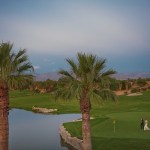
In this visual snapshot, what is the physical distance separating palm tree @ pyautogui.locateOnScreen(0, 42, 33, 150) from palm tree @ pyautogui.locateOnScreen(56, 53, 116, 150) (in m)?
2.64

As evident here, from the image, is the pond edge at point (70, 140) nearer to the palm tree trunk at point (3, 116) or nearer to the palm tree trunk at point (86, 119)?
the palm tree trunk at point (86, 119)

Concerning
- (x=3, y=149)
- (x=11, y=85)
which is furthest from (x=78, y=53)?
(x=3, y=149)

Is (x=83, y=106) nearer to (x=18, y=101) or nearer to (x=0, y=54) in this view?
(x=0, y=54)

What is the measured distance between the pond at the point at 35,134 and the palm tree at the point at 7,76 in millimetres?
12196

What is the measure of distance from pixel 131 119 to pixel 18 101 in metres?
46.5

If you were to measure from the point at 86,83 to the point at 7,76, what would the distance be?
4.67m

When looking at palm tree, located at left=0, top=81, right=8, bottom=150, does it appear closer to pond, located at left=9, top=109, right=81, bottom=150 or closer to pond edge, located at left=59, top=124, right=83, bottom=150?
pond edge, located at left=59, top=124, right=83, bottom=150

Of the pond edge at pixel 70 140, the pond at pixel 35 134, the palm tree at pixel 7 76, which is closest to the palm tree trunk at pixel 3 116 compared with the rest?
the palm tree at pixel 7 76

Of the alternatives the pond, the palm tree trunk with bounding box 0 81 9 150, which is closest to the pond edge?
the pond

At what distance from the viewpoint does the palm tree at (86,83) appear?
22344 mm

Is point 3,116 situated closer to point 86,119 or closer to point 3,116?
point 3,116

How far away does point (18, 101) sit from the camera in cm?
8256

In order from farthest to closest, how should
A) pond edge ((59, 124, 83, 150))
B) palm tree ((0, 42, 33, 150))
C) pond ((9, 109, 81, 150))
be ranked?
pond ((9, 109, 81, 150)) → pond edge ((59, 124, 83, 150)) → palm tree ((0, 42, 33, 150))

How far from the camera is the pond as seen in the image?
3357cm
